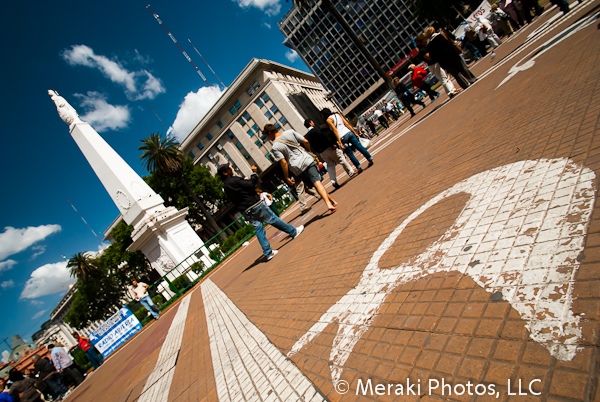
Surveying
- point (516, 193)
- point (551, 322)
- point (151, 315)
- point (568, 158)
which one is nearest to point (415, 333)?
point (551, 322)

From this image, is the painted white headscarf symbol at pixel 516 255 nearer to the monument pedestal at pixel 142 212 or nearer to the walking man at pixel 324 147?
the walking man at pixel 324 147

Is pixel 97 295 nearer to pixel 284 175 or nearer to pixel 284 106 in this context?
pixel 284 106

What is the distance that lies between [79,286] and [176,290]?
133 ft

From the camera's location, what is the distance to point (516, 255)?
5.92 ft

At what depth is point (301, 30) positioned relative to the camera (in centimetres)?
9038

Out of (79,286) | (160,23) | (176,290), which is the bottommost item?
(176,290)

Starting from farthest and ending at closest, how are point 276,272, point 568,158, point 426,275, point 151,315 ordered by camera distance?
point 151,315
point 276,272
point 568,158
point 426,275

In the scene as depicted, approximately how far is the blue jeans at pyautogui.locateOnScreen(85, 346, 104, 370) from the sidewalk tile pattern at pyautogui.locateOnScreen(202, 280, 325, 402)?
36.0 ft

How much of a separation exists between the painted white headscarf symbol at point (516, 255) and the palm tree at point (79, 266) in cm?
4669

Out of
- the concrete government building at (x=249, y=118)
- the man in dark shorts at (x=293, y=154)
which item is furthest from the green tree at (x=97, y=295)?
the man in dark shorts at (x=293, y=154)

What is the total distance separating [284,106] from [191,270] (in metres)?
39.7

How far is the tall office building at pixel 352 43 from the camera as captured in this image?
81.2m

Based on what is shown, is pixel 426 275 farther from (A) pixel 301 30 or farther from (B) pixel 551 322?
(A) pixel 301 30

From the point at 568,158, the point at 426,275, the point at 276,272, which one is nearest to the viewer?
the point at 426,275
